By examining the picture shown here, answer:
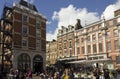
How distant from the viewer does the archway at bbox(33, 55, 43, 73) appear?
41750mm

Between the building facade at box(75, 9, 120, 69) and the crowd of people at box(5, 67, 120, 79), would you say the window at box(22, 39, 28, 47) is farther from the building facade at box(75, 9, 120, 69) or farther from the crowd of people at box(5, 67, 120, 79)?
the crowd of people at box(5, 67, 120, 79)

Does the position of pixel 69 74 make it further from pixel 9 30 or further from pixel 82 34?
pixel 82 34

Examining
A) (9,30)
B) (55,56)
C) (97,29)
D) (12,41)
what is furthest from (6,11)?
(55,56)

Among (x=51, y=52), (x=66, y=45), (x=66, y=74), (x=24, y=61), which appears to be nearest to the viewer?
(x=66, y=74)

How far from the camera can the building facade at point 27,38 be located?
38844mm

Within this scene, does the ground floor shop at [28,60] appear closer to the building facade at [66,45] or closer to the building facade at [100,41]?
the building facade at [100,41]

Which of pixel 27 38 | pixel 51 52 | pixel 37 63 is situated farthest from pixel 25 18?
pixel 51 52

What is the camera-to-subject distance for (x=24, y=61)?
39.7 m

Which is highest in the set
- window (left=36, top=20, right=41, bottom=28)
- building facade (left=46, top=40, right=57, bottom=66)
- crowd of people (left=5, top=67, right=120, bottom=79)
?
window (left=36, top=20, right=41, bottom=28)

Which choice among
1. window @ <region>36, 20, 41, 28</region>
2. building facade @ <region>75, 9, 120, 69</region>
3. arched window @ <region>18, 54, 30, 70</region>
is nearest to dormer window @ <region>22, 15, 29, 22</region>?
window @ <region>36, 20, 41, 28</region>

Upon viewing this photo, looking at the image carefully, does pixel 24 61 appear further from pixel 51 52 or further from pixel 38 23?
pixel 51 52

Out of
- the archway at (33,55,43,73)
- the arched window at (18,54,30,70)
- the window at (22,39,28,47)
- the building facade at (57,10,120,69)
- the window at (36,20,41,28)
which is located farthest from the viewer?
the window at (36,20,41,28)

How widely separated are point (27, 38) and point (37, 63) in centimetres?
562

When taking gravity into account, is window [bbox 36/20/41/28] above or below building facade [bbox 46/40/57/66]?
above
